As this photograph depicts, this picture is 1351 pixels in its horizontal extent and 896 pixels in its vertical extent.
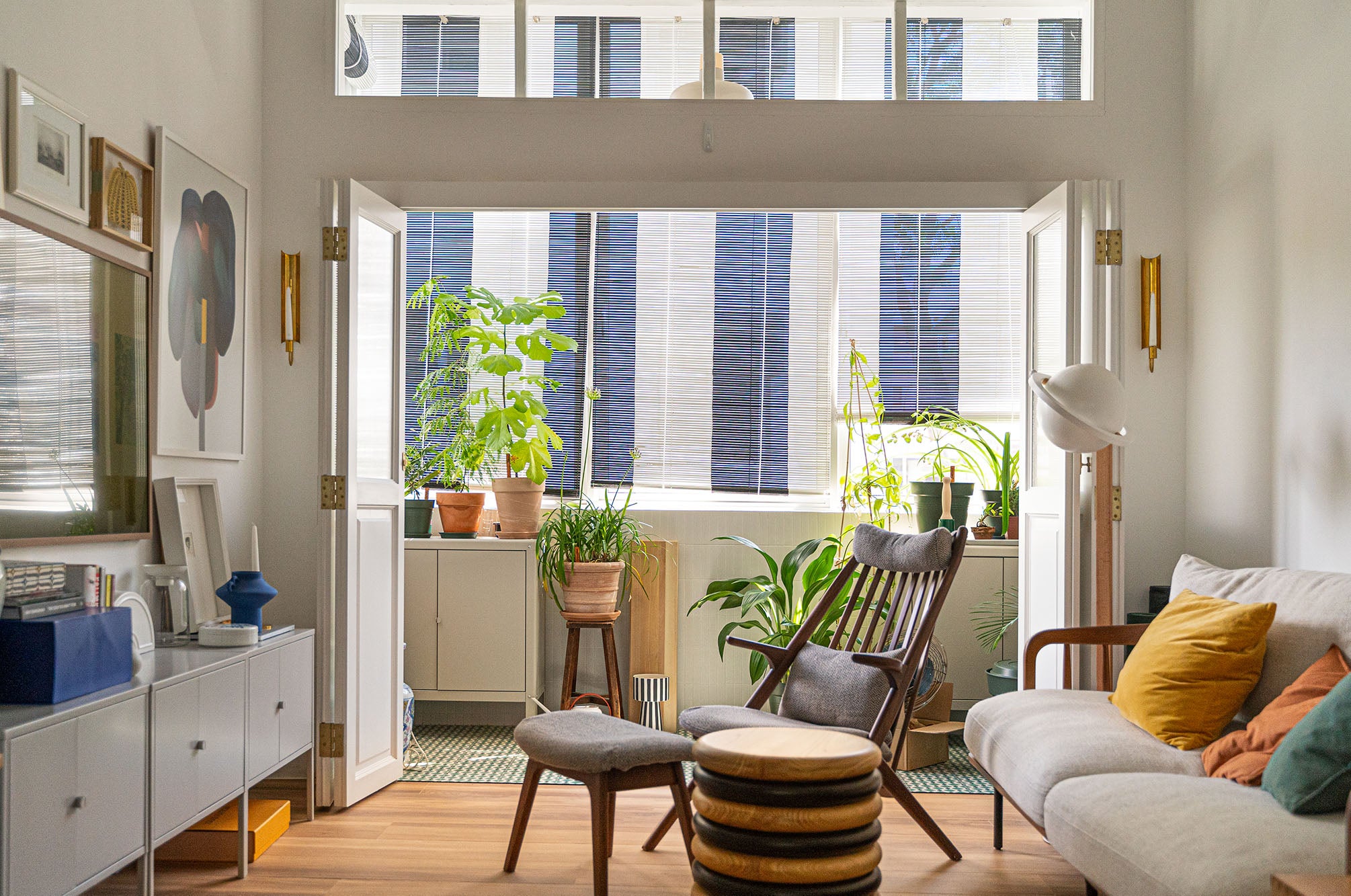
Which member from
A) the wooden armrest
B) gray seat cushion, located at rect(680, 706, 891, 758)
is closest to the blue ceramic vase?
gray seat cushion, located at rect(680, 706, 891, 758)

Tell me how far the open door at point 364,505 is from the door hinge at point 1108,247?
260 cm

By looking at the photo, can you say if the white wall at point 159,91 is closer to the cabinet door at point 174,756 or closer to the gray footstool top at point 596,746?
the cabinet door at point 174,756

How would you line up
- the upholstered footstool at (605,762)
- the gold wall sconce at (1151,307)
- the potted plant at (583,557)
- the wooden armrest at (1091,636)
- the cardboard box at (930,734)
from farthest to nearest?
the potted plant at (583,557), the cardboard box at (930,734), the gold wall sconce at (1151,307), the wooden armrest at (1091,636), the upholstered footstool at (605,762)

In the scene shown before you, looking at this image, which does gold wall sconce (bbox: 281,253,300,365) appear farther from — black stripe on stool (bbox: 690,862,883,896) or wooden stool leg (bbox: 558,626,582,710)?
black stripe on stool (bbox: 690,862,883,896)

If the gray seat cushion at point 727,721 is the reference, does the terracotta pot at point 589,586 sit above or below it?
above

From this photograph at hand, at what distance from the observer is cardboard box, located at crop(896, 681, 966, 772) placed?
167 inches

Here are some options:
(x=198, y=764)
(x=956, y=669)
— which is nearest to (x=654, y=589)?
(x=956, y=669)

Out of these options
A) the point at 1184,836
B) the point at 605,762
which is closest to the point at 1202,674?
the point at 1184,836

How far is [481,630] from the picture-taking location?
4773mm

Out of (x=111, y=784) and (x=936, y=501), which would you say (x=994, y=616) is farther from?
(x=111, y=784)

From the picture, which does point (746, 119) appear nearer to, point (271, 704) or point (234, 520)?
point (234, 520)

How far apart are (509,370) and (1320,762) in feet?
12.3

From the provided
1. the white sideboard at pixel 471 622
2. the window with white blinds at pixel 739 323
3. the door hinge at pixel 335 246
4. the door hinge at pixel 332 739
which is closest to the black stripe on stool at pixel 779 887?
the door hinge at pixel 332 739

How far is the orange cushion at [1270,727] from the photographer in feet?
7.54
